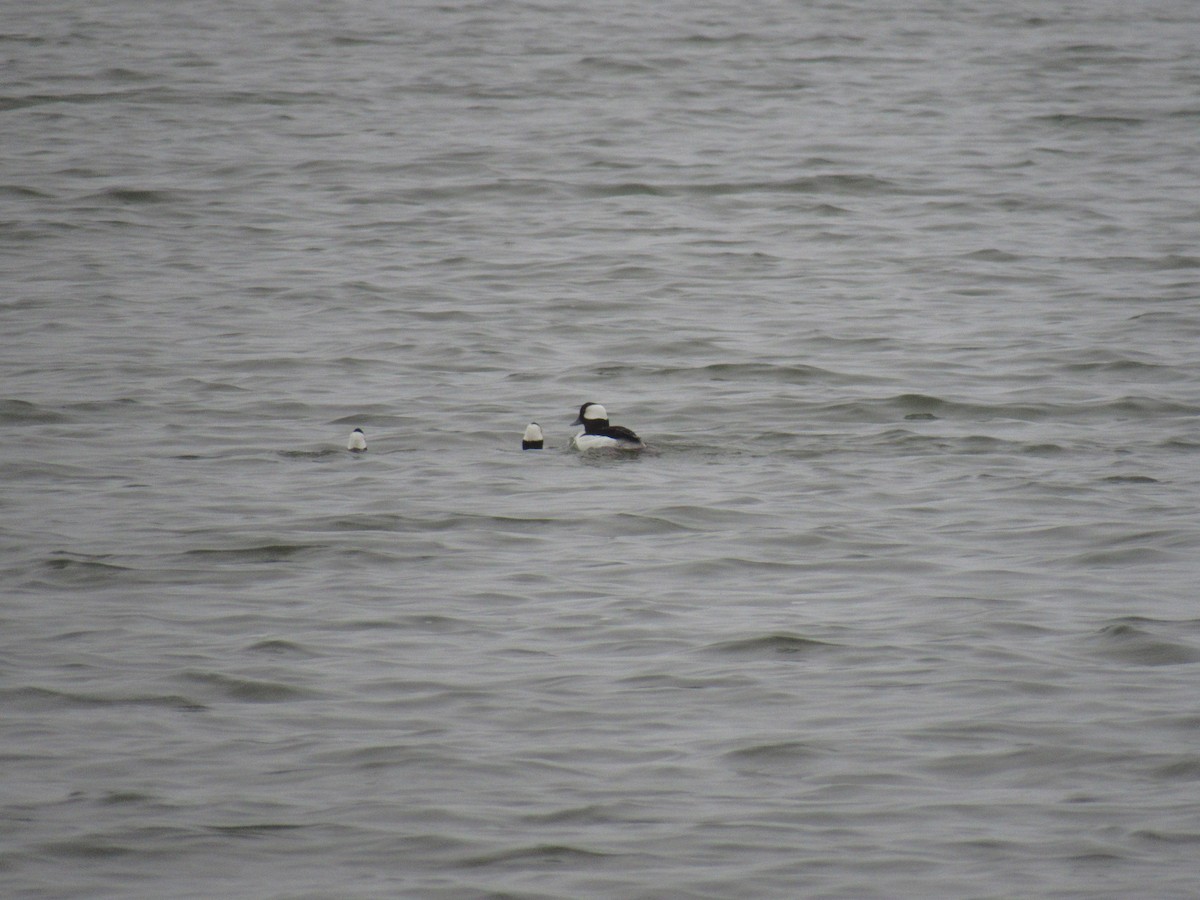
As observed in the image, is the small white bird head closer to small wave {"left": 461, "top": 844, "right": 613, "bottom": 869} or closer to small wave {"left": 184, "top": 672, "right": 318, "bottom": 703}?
small wave {"left": 184, "top": 672, "right": 318, "bottom": 703}

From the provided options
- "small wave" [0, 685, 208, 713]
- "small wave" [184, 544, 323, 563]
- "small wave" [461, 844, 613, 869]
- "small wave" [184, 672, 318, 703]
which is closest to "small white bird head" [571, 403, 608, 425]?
"small wave" [184, 544, 323, 563]

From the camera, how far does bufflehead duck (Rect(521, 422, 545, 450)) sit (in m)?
14.8

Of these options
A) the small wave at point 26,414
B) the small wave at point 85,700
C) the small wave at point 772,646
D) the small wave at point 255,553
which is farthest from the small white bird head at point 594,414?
the small wave at point 85,700

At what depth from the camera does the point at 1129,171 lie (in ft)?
89.2

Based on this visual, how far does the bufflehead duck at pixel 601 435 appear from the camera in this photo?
14.5m

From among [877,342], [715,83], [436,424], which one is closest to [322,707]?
[436,424]

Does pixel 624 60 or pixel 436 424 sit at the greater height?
pixel 624 60

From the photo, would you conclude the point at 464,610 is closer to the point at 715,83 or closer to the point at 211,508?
the point at 211,508

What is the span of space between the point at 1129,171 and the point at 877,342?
9810 mm

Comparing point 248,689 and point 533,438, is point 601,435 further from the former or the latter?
point 248,689

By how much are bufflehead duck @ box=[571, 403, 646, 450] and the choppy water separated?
6.8 inches

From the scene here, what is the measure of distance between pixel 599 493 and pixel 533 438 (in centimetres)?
128

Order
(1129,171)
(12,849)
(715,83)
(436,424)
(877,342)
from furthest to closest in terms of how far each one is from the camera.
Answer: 1. (715,83)
2. (1129,171)
3. (877,342)
4. (436,424)
5. (12,849)

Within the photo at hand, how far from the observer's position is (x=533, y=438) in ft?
48.7
